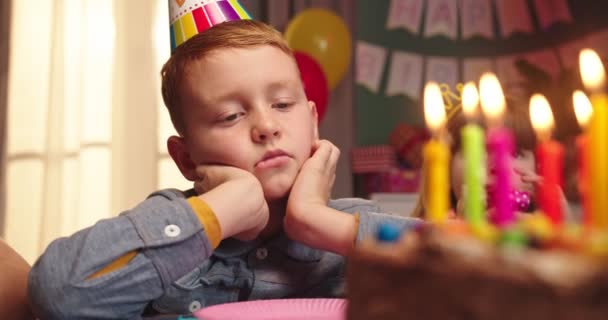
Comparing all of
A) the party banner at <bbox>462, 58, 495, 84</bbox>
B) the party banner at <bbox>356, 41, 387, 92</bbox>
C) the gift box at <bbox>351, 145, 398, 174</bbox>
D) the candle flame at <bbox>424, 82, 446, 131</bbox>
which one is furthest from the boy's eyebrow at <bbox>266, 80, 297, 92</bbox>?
the party banner at <bbox>462, 58, 495, 84</bbox>

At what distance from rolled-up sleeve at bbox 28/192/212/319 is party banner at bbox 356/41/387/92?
2.93 m

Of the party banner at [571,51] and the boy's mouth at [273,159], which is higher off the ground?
the party banner at [571,51]

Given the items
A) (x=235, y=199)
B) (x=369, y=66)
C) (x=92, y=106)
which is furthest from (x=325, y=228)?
(x=369, y=66)

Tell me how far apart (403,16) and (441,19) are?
228 mm

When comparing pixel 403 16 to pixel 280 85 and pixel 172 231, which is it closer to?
pixel 280 85

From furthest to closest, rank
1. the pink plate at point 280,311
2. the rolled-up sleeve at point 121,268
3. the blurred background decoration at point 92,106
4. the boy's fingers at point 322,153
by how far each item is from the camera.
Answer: the blurred background decoration at point 92,106
the boy's fingers at point 322,153
the rolled-up sleeve at point 121,268
the pink plate at point 280,311

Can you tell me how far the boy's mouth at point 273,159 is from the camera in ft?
3.41

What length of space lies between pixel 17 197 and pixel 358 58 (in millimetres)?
1964

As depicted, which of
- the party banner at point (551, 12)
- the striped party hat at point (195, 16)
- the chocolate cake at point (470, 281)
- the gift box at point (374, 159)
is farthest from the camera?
the party banner at point (551, 12)

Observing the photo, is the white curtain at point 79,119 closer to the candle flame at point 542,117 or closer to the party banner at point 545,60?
the party banner at point 545,60

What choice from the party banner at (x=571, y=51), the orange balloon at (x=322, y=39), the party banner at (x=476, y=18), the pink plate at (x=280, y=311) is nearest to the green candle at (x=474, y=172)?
the pink plate at (x=280, y=311)

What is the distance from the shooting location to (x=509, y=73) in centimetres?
379

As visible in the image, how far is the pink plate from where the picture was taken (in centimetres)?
69

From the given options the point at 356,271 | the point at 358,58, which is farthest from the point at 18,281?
the point at 358,58
